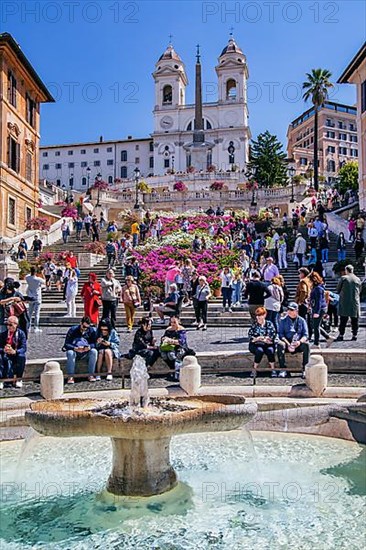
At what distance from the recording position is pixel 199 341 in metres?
13.8

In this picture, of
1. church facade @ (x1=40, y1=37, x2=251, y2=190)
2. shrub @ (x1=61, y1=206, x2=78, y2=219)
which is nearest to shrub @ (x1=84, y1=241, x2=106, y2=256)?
shrub @ (x1=61, y1=206, x2=78, y2=219)

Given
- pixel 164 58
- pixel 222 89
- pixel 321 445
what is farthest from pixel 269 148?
pixel 321 445

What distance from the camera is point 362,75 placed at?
33.9 m

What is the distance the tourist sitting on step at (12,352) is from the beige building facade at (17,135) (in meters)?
25.4

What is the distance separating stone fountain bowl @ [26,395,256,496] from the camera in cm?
516

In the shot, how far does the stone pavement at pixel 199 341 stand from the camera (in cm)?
1246

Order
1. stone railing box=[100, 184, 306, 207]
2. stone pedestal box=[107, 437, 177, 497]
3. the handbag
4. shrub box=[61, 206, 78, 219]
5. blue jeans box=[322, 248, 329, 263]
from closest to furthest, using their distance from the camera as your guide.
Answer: stone pedestal box=[107, 437, 177, 497] → the handbag → blue jeans box=[322, 248, 329, 263] → shrub box=[61, 206, 78, 219] → stone railing box=[100, 184, 306, 207]

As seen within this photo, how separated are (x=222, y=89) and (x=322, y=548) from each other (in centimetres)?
9685

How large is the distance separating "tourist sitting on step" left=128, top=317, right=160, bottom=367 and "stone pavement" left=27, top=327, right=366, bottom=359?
2.33 metres

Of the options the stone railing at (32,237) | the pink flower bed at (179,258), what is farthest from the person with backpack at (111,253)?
the stone railing at (32,237)

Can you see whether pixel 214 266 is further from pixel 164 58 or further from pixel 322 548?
pixel 164 58

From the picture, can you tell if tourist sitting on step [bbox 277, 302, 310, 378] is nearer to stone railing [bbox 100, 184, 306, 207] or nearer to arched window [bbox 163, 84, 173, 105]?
stone railing [bbox 100, 184, 306, 207]

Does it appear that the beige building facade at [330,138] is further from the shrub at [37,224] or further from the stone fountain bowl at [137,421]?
the stone fountain bowl at [137,421]

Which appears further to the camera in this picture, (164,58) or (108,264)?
(164,58)
